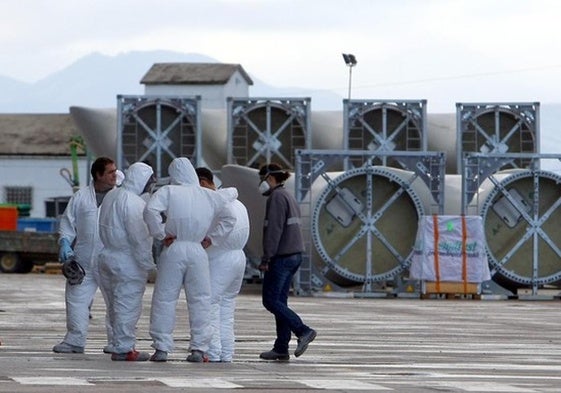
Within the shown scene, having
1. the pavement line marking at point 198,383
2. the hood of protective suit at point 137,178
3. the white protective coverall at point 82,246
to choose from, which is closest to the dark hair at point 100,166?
the white protective coverall at point 82,246

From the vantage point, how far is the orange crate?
77.3 meters

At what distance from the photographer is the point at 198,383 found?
560 inches

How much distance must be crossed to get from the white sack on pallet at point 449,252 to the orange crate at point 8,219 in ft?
125

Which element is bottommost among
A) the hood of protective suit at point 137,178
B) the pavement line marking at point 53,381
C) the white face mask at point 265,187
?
the pavement line marking at point 53,381

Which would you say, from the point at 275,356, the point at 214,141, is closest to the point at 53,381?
the point at 275,356

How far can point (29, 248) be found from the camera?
6738 centimetres

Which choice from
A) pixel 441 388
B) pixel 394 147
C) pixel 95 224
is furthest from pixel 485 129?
pixel 441 388

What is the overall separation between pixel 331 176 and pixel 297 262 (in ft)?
79.8

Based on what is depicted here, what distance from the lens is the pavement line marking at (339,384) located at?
46.0ft

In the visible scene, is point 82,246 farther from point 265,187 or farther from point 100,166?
point 265,187

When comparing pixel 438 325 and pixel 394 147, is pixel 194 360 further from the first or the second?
pixel 394 147

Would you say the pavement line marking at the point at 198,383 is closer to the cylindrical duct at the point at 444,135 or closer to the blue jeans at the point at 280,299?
the blue jeans at the point at 280,299

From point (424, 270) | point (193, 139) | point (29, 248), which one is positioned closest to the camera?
point (424, 270)

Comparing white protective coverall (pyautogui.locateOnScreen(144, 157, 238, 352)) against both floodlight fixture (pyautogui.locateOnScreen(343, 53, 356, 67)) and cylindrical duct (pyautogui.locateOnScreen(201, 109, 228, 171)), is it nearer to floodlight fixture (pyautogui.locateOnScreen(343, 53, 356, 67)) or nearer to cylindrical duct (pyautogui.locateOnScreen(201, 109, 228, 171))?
cylindrical duct (pyautogui.locateOnScreen(201, 109, 228, 171))
